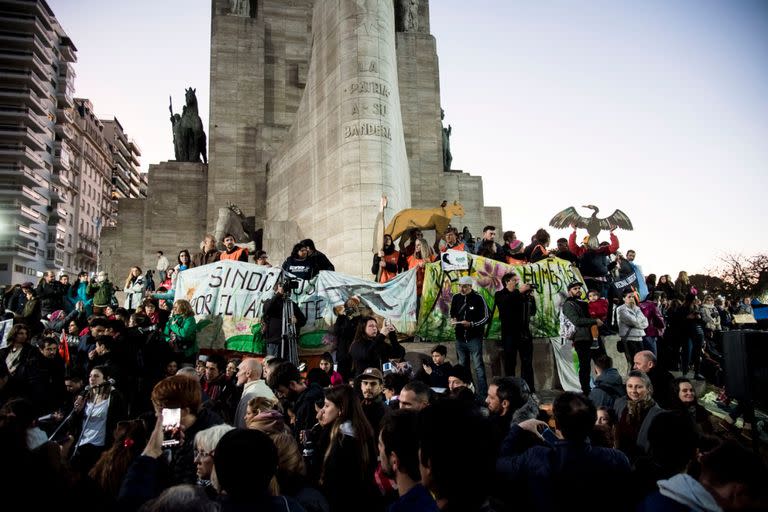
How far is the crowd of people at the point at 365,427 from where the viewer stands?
7.89 feet

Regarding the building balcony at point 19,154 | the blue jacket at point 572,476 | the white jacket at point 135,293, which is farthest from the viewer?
the building balcony at point 19,154

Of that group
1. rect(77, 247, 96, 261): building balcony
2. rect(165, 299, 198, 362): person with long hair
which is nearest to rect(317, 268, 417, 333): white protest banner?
rect(165, 299, 198, 362): person with long hair

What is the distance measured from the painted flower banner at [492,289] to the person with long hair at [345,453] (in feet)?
19.7

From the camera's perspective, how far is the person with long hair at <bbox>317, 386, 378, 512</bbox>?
357 cm

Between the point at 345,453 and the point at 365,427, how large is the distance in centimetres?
23

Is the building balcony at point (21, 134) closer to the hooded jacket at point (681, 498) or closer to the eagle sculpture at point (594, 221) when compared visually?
the eagle sculpture at point (594, 221)

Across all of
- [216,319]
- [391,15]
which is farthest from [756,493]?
[391,15]

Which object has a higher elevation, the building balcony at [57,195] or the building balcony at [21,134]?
the building balcony at [21,134]

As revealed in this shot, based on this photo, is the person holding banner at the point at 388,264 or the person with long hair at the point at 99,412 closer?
the person with long hair at the point at 99,412

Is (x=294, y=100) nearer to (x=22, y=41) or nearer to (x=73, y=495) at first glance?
(x=73, y=495)

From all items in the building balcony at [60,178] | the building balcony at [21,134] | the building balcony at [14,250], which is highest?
the building balcony at [21,134]

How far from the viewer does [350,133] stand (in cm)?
1556

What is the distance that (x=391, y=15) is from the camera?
17.2 metres

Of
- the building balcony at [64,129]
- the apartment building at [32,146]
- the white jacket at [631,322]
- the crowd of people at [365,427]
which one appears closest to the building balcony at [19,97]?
the apartment building at [32,146]
